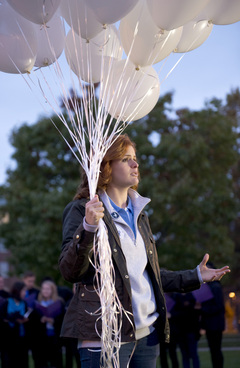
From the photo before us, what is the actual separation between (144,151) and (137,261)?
16.8m

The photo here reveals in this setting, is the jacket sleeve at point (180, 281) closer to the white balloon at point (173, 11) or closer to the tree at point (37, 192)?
the white balloon at point (173, 11)

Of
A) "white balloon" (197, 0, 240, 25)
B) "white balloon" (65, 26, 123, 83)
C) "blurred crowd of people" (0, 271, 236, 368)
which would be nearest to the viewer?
"white balloon" (197, 0, 240, 25)

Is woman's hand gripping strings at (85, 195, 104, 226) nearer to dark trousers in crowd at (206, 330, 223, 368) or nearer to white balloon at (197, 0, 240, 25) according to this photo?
white balloon at (197, 0, 240, 25)

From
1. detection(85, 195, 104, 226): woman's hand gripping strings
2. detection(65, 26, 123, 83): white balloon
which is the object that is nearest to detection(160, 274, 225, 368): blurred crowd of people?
detection(65, 26, 123, 83): white balloon

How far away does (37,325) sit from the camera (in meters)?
10.0

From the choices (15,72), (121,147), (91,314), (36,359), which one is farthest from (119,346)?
(36,359)

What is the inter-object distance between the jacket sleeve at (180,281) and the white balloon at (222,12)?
78.9 inches

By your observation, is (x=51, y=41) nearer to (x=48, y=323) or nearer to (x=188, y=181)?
(x=48, y=323)

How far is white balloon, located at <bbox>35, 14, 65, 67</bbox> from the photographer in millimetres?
4536

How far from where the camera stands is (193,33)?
462 centimetres

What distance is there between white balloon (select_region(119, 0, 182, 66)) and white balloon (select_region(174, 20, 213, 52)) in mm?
233

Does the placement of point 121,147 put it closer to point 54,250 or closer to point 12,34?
point 12,34

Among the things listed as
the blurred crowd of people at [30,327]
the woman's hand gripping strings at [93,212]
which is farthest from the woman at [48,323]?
the woman's hand gripping strings at [93,212]

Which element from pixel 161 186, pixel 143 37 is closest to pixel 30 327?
pixel 143 37
